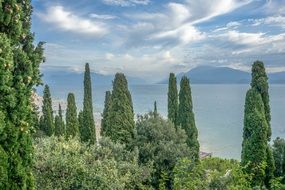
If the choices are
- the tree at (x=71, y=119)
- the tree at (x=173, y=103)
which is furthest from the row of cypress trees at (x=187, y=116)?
the tree at (x=71, y=119)

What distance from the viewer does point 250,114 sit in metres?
20.9

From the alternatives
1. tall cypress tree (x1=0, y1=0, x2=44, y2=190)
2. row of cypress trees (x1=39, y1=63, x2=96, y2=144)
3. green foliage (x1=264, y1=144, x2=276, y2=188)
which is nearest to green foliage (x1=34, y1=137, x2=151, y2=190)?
tall cypress tree (x1=0, y1=0, x2=44, y2=190)

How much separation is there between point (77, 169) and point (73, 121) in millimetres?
23737

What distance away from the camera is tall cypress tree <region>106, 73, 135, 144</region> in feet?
73.8

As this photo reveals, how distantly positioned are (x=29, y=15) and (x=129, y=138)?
45.4 feet

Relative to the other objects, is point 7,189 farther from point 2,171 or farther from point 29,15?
point 29,15

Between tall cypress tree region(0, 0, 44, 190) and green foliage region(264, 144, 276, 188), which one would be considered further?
green foliage region(264, 144, 276, 188)

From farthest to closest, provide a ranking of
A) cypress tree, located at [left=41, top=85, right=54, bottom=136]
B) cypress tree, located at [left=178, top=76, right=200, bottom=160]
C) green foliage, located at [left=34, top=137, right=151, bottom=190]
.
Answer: cypress tree, located at [left=41, top=85, right=54, bottom=136], cypress tree, located at [left=178, top=76, right=200, bottom=160], green foliage, located at [left=34, top=137, right=151, bottom=190]

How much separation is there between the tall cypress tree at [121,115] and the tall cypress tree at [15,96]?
13.5 meters

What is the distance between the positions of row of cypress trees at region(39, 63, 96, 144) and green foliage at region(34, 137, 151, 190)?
17.7 metres

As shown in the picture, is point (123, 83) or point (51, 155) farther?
point (123, 83)

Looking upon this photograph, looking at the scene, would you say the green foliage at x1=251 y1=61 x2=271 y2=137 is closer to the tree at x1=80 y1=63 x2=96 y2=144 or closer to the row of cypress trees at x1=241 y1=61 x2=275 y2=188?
the row of cypress trees at x1=241 y1=61 x2=275 y2=188

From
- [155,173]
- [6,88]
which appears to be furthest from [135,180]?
[6,88]

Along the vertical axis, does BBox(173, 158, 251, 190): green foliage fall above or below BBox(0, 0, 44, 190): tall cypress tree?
below
